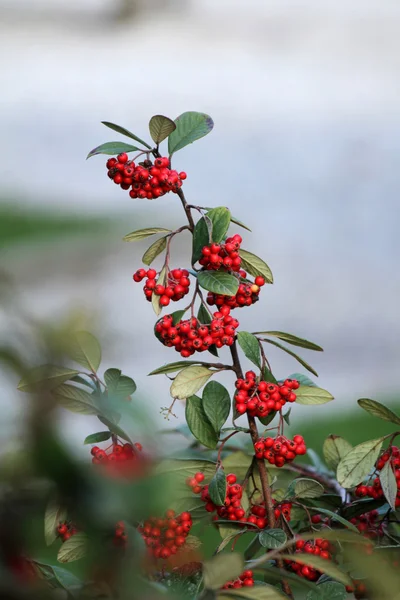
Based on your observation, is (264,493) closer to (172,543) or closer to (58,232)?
(172,543)

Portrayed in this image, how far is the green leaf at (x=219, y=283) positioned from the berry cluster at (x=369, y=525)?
19cm

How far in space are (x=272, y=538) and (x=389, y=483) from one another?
97mm

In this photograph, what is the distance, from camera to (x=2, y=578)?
21cm

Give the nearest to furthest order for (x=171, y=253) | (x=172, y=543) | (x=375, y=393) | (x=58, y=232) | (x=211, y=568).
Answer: (x=58, y=232) → (x=211, y=568) → (x=172, y=543) → (x=171, y=253) → (x=375, y=393)

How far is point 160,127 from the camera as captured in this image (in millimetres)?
537

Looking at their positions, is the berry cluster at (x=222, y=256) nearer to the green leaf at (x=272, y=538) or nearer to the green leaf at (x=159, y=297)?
the green leaf at (x=159, y=297)

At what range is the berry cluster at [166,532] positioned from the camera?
0.45 m

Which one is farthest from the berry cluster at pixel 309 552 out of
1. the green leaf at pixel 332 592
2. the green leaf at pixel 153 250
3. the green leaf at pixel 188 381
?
the green leaf at pixel 153 250

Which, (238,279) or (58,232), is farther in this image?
(238,279)

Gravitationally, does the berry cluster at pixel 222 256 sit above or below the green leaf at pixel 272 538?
above

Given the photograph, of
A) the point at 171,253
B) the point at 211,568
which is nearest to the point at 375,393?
the point at 171,253

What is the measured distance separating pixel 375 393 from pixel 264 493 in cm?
245

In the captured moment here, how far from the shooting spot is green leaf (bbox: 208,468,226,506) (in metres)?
0.49

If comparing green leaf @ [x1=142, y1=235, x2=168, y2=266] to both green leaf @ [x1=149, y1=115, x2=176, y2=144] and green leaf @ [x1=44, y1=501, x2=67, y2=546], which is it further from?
green leaf @ [x1=44, y1=501, x2=67, y2=546]
